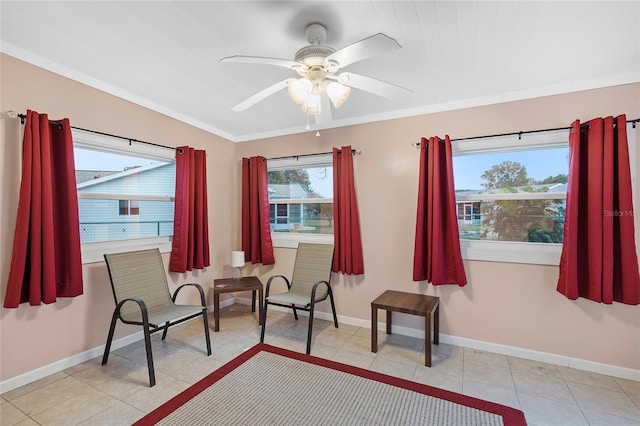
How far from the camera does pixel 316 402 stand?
169cm

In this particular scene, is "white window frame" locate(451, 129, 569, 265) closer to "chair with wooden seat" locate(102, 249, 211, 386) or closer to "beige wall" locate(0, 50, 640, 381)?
"beige wall" locate(0, 50, 640, 381)

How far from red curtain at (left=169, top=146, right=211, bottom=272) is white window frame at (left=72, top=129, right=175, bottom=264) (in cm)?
16

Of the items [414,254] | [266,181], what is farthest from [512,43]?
[266,181]

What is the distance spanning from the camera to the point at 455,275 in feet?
9.21

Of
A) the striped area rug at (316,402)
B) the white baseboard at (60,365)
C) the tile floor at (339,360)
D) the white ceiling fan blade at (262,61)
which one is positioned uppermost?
the white ceiling fan blade at (262,61)

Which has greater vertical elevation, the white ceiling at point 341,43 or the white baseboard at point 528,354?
the white ceiling at point 341,43

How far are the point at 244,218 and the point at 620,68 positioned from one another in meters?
3.95

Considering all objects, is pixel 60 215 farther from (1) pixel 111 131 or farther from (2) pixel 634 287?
(2) pixel 634 287

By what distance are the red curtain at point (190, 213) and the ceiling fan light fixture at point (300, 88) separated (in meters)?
1.98

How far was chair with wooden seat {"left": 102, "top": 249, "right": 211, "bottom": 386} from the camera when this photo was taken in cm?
238

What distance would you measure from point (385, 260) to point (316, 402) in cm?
182

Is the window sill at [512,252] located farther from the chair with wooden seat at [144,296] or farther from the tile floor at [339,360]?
the chair with wooden seat at [144,296]

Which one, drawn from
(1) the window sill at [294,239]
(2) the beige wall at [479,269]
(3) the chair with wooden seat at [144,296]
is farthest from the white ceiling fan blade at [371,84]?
(3) the chair with wooden seat at [144,296]

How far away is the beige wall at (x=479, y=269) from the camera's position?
241cm
